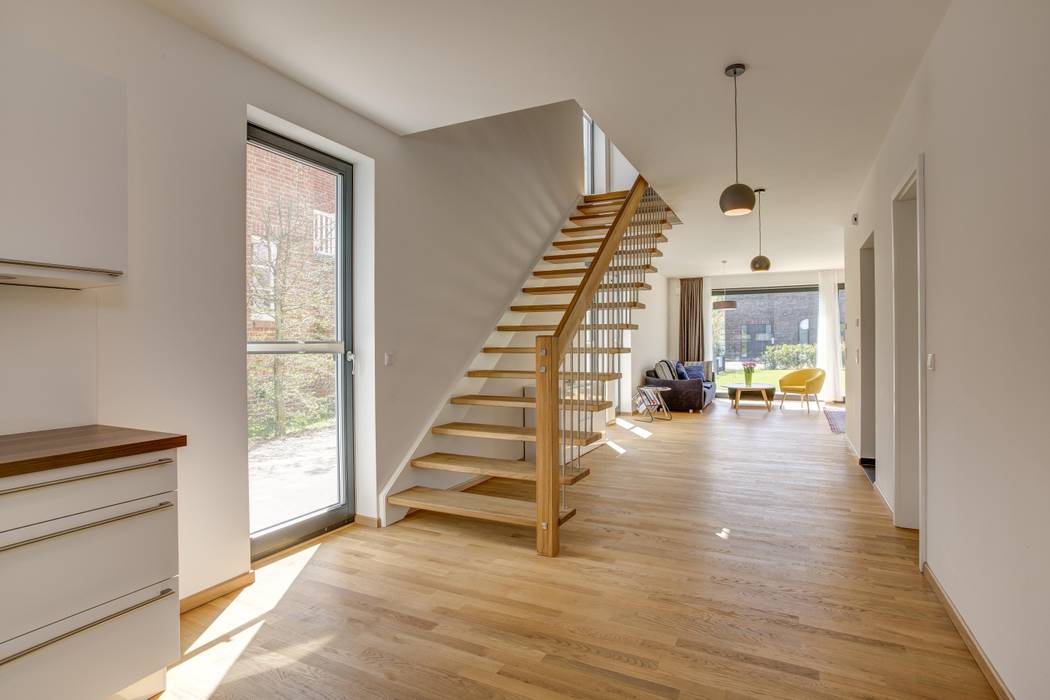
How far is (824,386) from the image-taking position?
1113 cm

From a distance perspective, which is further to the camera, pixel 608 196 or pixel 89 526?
pixel 608 196

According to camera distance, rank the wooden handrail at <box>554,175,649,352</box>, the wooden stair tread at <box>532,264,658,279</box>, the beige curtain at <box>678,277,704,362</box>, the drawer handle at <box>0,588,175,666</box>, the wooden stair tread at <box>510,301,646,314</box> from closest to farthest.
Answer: the drawer handle at <box>0,588,175,666</box>, the wooden handrail at <box>554,175,649,352</box>, the wooden stair tread at <box>510,301,646,314</box>, the wooden stair tread at <box>532,264,658,279</box>, the beige curtain at <box>678,277,704,362</box>

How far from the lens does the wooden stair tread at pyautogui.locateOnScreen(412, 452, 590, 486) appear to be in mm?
3512

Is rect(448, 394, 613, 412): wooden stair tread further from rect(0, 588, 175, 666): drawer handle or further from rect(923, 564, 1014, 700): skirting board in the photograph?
rect(0, 588, 175, 666): drawer handle

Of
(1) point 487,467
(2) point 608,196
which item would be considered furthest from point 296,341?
(2) point 608,196

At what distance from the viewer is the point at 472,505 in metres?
3.61

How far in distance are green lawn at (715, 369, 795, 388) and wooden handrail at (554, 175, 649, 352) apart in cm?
851

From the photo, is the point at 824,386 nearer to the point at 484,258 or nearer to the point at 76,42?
the point at 484,258

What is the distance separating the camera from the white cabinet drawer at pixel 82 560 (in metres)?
1.55

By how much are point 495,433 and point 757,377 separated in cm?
974

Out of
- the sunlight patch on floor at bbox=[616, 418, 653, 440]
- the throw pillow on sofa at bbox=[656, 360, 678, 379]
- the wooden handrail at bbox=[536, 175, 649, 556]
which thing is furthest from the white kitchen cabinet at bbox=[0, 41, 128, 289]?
the throw pillow on sofa at bbox=[656, 360, 678, 379]

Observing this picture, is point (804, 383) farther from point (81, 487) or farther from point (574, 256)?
point (81, 487)

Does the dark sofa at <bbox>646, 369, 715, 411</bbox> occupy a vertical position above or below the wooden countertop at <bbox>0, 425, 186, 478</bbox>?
below

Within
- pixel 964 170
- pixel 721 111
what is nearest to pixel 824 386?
pixel 721 111
